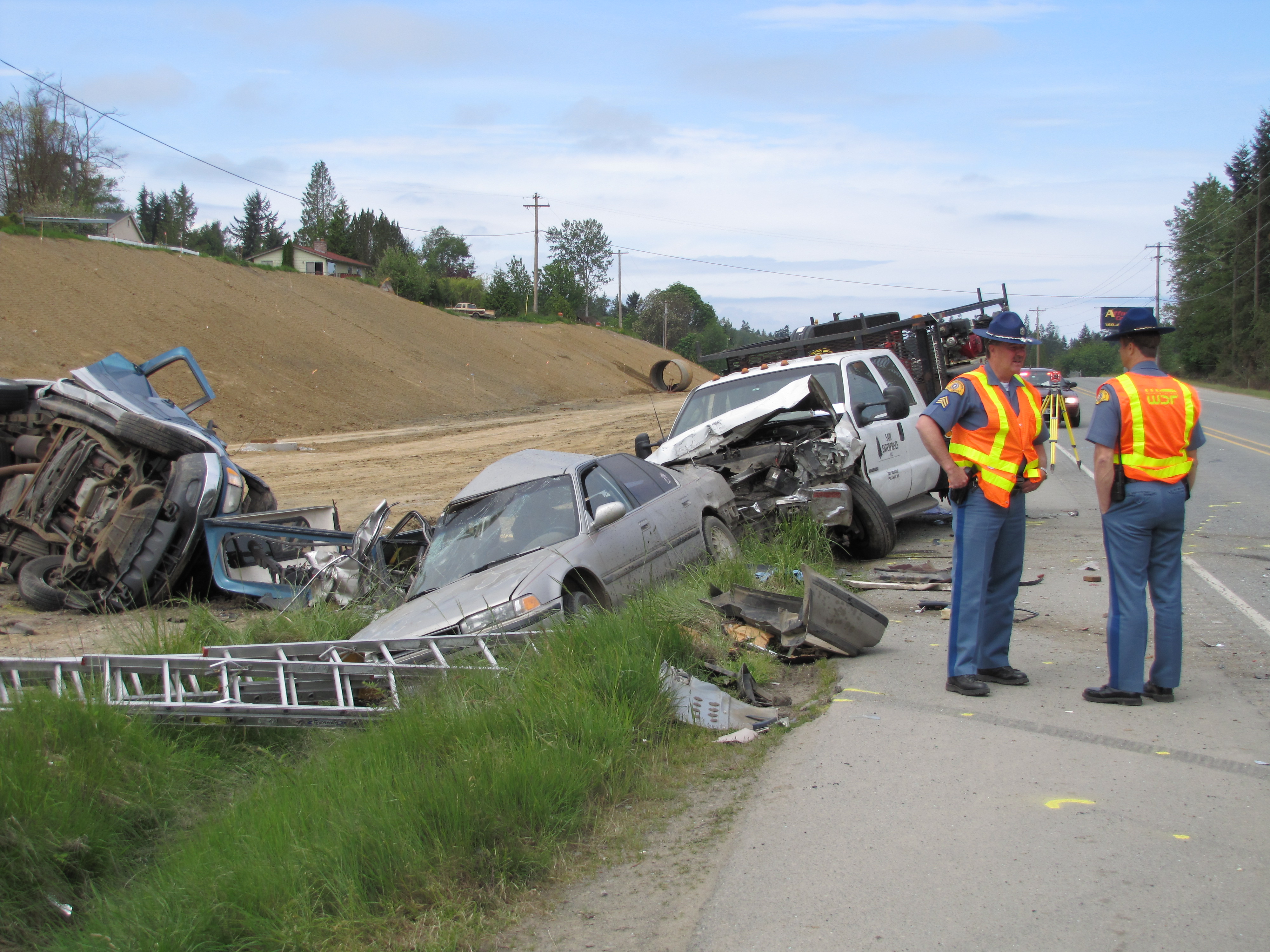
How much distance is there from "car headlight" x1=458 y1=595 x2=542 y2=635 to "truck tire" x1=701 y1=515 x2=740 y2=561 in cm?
248

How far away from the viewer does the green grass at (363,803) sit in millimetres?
3330

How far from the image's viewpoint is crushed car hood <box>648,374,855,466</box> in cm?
915

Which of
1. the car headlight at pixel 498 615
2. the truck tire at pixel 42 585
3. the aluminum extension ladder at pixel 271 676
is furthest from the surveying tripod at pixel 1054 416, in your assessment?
the truck tire at pixel 42 585

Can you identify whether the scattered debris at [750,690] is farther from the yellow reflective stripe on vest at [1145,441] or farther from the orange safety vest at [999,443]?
the yellow reflective stripe on vest at [1145,441]

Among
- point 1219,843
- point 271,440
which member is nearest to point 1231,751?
point 1219,843

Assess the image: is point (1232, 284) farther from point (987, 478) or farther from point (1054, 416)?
point (987, 478)

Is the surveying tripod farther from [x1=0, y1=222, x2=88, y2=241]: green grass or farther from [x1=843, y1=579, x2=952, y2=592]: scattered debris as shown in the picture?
[x1=0, y1=222, x2=88, y2=241]: green grass

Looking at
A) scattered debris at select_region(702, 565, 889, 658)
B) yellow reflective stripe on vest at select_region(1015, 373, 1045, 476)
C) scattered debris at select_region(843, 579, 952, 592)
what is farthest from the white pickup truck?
yellow reflective stripe on vest at select_region(1015, 373, 1045, 476)

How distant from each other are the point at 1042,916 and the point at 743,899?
93 cm

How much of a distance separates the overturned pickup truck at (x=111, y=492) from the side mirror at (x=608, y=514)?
12.9 ft

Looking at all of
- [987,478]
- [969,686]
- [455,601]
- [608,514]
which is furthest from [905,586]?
[455,601]

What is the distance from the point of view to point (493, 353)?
5306 cm

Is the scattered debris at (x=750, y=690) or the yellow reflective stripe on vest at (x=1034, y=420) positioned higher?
the yellow reflective stripe on vest at (x=1034, y=420)

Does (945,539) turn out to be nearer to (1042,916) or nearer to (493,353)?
(1042,916)
